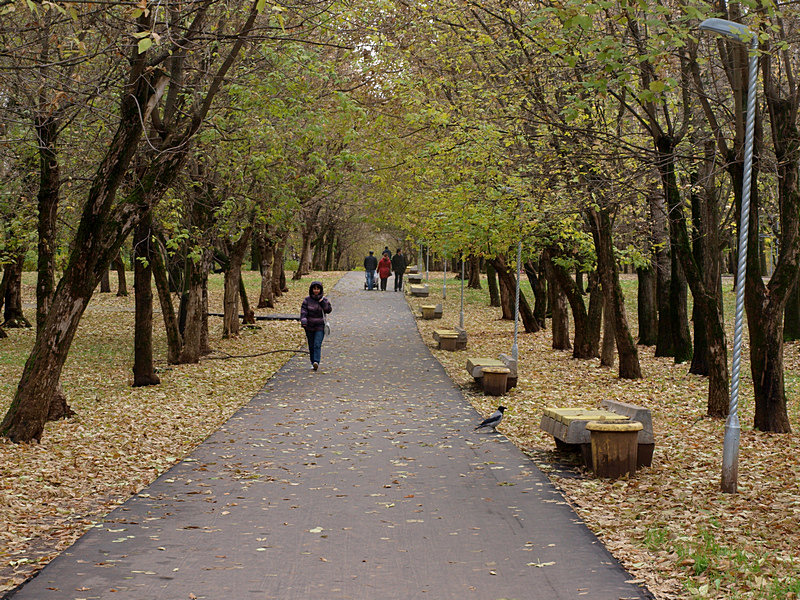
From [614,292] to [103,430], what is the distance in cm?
1064

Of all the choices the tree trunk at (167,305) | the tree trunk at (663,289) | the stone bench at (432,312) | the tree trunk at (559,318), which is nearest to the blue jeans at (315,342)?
the tree trunk at (167,305)

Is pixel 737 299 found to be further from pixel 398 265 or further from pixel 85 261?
A: pixel 398 265

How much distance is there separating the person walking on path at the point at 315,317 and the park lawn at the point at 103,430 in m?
1.07

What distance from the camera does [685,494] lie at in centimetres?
877

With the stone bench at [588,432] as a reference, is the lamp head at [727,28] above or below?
above

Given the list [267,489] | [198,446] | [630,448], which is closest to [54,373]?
[198,446]

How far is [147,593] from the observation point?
18.5ft

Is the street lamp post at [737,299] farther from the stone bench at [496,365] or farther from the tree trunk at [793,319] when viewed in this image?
the tree trunk at [793,319]

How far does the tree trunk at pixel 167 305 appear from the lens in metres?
18.7

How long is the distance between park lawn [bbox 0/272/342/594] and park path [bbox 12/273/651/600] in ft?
1.01

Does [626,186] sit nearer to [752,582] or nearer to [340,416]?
[340,416]

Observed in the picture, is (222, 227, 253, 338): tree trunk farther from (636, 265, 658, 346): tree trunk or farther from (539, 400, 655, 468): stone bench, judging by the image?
(539, 400, 655, 468): stone bench

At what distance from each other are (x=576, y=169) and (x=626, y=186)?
257cm

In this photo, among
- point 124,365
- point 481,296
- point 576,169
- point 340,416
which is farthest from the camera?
point 481,296
